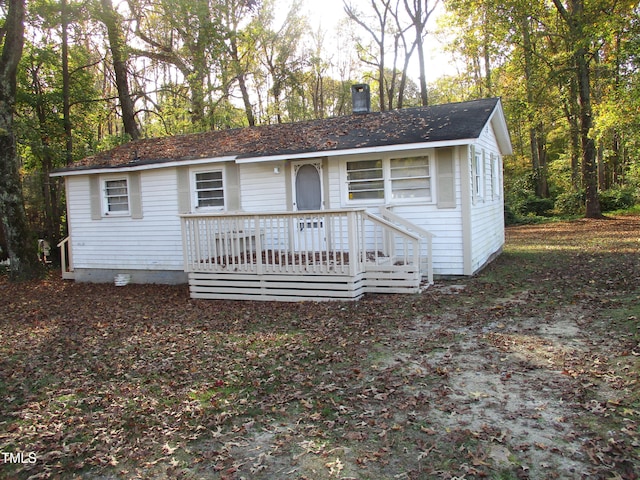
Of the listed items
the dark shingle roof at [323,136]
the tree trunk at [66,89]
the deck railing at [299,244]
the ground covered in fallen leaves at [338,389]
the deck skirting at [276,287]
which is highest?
the tree trunk at [66,89]

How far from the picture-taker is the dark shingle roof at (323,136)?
973cm

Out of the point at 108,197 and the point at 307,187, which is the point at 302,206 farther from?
the point at 108,197

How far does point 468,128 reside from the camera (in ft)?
30.6

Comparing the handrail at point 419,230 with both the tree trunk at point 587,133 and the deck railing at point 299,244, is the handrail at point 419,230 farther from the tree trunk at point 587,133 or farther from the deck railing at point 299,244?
the tree trunk at point 587,133

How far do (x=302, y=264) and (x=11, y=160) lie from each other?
900 cm

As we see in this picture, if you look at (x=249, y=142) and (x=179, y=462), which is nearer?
(x=179, y=462)

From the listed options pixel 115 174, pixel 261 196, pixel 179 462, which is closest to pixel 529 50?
pixel 261 196

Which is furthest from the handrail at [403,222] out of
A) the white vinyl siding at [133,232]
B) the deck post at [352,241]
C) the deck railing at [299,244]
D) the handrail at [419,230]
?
the white vinyl siding at [133,232]

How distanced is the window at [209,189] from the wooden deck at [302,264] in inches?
71.5

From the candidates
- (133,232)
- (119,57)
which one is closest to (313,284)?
Answer: (133,232)

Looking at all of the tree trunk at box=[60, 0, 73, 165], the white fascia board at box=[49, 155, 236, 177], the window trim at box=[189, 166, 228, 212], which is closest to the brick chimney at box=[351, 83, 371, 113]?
the white fascia board at box=[49, 155, 236, 177]

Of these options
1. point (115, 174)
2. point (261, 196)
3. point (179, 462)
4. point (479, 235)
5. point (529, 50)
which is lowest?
point (179, 462)

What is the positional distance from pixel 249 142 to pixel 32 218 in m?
10.8

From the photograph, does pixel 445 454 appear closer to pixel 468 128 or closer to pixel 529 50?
pixel 468 128
